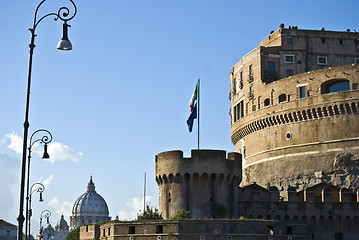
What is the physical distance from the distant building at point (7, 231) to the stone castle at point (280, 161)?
42930mm

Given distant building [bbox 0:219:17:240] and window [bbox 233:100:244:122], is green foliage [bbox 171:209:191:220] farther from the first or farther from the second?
distant building [bbox 0:219:17:240]

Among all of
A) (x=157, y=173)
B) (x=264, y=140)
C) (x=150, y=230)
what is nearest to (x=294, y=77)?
(x=264, y=140)

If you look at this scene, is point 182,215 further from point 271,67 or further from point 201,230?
point 271,67

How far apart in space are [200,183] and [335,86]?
20892 millimetres

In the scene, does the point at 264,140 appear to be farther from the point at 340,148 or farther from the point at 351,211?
the point at 351,211

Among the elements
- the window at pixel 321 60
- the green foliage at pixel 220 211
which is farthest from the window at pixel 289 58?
the green foliage at pixel 220 211

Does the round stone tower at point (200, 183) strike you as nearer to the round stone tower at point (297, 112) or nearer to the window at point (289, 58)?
the round stone tower at point (297, 112)

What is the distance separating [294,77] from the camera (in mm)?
67688

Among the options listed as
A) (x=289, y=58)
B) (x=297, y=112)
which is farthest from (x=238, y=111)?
(x=297, y=112)

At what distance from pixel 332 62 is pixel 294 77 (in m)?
9.40

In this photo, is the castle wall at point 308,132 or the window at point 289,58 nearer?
the castle wall at point 308,132

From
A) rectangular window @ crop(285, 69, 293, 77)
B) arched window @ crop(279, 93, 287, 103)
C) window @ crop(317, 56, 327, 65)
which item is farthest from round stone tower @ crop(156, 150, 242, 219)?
window @ crop(317, 56, 327, 65)

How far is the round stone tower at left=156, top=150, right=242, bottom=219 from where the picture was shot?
2060 inches

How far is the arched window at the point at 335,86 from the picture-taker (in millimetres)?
64938
